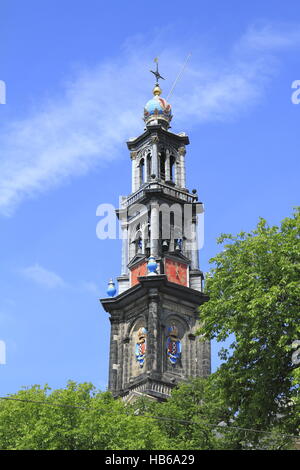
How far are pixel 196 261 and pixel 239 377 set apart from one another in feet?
125

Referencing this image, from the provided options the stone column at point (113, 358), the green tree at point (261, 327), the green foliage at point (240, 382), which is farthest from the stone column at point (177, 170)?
the green tree at point (261, 327)

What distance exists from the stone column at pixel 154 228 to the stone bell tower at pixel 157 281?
88mm

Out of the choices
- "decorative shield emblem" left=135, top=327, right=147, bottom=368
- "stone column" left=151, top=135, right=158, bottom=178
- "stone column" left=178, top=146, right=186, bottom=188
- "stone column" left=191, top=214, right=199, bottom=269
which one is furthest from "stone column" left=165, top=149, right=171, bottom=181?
"decorative shield emblem" left=135, top=327, right=147, bottom=368

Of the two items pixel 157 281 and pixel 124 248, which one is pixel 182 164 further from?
pixel 157 281

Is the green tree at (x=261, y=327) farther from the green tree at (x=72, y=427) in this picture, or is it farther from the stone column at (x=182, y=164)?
the stone column at (x=182, y=164)

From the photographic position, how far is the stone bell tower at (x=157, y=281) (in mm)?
69688

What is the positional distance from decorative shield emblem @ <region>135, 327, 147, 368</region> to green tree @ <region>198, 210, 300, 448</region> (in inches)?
1196

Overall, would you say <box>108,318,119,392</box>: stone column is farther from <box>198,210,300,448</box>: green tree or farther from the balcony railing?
<box>198,210,300,448</box>: green tree

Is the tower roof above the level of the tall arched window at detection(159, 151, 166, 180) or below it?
above

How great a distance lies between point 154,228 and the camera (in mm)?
74875

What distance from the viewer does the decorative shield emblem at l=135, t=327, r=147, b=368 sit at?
230 feet

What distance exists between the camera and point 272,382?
37.2m
